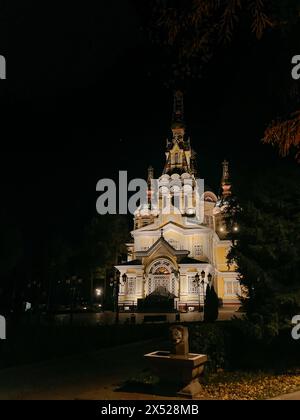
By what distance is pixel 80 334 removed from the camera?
653 inches

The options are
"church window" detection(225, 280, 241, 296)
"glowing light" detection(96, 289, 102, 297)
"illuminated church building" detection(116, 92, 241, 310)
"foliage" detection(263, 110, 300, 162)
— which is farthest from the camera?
"glowing light" detection(96, 289, 102, 297)

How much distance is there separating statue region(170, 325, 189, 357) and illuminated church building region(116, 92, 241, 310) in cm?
2690

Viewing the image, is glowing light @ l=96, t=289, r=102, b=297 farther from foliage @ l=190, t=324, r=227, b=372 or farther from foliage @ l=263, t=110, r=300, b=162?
Answer: foliage @ l=263, t=110, r=300, b=162

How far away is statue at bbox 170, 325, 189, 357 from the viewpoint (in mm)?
9070

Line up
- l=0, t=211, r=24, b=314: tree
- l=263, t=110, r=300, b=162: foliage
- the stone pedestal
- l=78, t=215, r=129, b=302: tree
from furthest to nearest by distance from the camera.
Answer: l=78, t=215, r=129, b=302: tree < l=0, t=211, r=24, b=314: tree < the stone pedestal < l=263, t=110, r=300, b=162: foliage

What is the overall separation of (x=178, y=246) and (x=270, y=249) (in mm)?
39827

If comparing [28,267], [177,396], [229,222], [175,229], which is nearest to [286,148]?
[177,396]

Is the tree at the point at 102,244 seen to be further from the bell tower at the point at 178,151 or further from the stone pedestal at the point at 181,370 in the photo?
the stone pedestal at the point at 181,370

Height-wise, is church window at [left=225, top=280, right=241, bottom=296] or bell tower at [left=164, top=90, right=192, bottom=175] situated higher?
bell tower at [left=164, top=90, right=192, bottom=175]

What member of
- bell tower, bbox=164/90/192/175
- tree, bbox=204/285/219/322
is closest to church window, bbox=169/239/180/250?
bell tower, bbox=164/90/192/175

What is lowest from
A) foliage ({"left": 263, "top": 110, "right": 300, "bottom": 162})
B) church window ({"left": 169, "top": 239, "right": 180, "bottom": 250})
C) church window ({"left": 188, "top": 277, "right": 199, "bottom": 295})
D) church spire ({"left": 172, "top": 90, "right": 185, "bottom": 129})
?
church window ({"left": 188, "top": 277, "right": 199, "bottom": 295})
